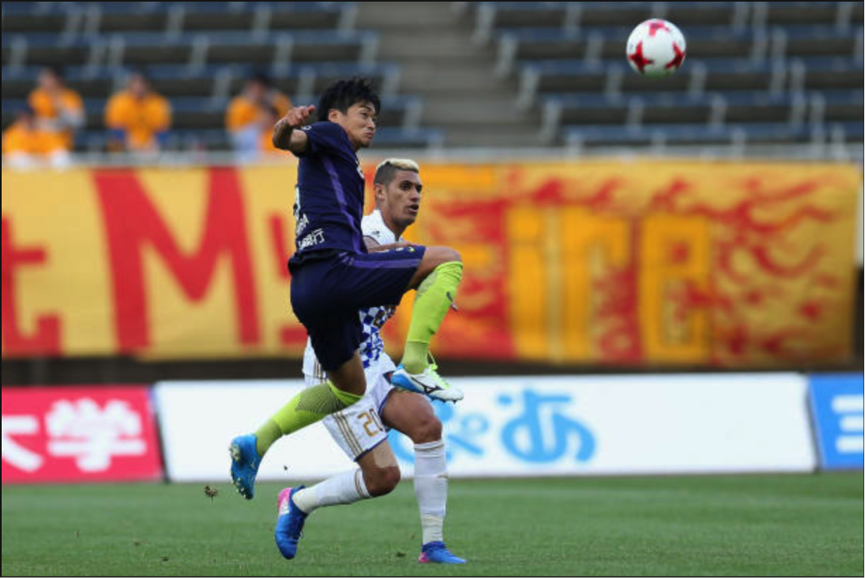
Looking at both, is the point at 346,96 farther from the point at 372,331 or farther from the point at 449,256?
the point at 372,331

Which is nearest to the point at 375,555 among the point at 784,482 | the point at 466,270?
the point at 784,482

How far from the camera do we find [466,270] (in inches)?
699

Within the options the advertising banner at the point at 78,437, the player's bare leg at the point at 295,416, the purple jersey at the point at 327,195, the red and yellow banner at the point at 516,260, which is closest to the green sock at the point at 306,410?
the player's bare leg at the point at 295,416

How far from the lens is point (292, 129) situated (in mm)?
7410

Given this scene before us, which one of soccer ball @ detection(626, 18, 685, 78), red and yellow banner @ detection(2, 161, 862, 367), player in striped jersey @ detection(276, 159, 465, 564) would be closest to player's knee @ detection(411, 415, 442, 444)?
player in striped jersey @ detection(276, 159, 465, 564)

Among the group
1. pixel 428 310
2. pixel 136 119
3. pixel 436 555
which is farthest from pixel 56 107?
pixel 428 310

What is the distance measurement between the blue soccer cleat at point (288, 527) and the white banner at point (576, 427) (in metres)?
7.53

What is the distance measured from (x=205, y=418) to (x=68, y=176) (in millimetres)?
3266

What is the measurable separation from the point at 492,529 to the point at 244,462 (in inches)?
119

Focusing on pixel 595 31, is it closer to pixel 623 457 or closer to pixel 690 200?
pixel 690 200

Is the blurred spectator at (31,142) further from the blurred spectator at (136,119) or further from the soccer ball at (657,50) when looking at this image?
the soccer ball at (657,50)

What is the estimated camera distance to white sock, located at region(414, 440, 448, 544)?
8414 millimetres

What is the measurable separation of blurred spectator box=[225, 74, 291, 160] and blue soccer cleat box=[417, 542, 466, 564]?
11.8 meters

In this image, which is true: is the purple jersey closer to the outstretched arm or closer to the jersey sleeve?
the jersey sleeve
